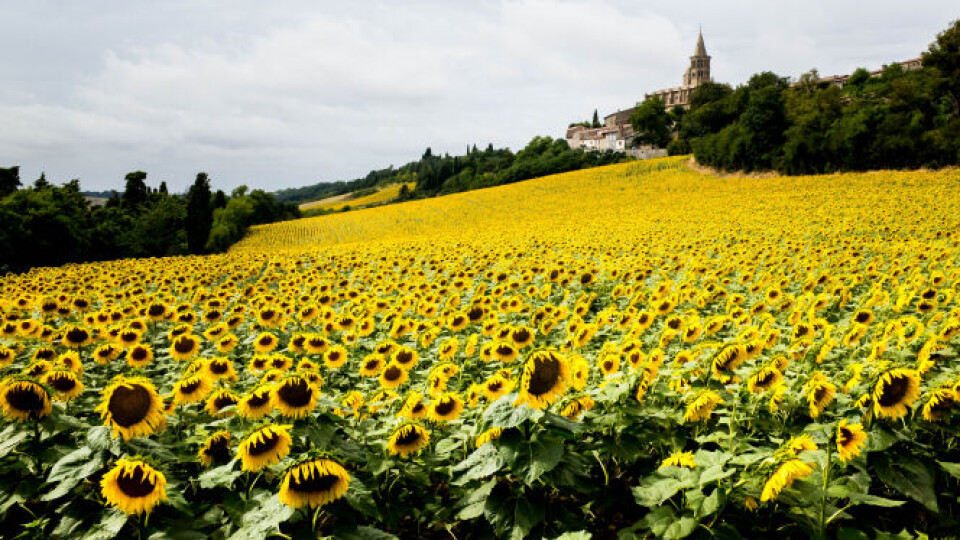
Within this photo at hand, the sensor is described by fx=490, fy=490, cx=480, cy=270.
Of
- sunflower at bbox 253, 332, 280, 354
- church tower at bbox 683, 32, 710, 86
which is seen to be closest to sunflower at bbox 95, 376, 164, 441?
sunflower at bbox 253, 332, 280, 354

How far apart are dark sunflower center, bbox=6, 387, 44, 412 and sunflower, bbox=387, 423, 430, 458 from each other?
2155mm

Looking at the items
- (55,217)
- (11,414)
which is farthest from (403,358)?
(55,217)

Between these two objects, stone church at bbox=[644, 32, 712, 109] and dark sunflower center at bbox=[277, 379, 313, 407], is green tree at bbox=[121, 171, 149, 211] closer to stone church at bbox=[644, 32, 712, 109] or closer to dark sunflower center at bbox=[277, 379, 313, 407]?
dark sunflower center at bbox=[277, 379, 313, 407]

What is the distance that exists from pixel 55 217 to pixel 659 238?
30005 millimetres

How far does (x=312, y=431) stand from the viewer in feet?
9.04

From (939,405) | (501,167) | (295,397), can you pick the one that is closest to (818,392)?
(939,405)

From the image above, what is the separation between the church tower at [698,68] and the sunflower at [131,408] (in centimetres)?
20875

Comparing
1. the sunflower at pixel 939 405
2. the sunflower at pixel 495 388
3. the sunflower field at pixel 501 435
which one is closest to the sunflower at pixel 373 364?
the sunflower field at pixel 501 435

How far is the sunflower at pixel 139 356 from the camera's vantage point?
5133mm

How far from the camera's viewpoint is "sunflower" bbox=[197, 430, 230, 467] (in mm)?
3020

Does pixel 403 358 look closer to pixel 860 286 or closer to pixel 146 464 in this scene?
pixel 146 464

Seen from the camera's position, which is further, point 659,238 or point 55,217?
point 55,217

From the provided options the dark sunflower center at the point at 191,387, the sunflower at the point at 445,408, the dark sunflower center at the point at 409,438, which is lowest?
the sunflower at the point at 445,408

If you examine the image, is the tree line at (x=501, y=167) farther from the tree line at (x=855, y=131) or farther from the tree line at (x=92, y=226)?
the tree line at (x=92, y=226)
